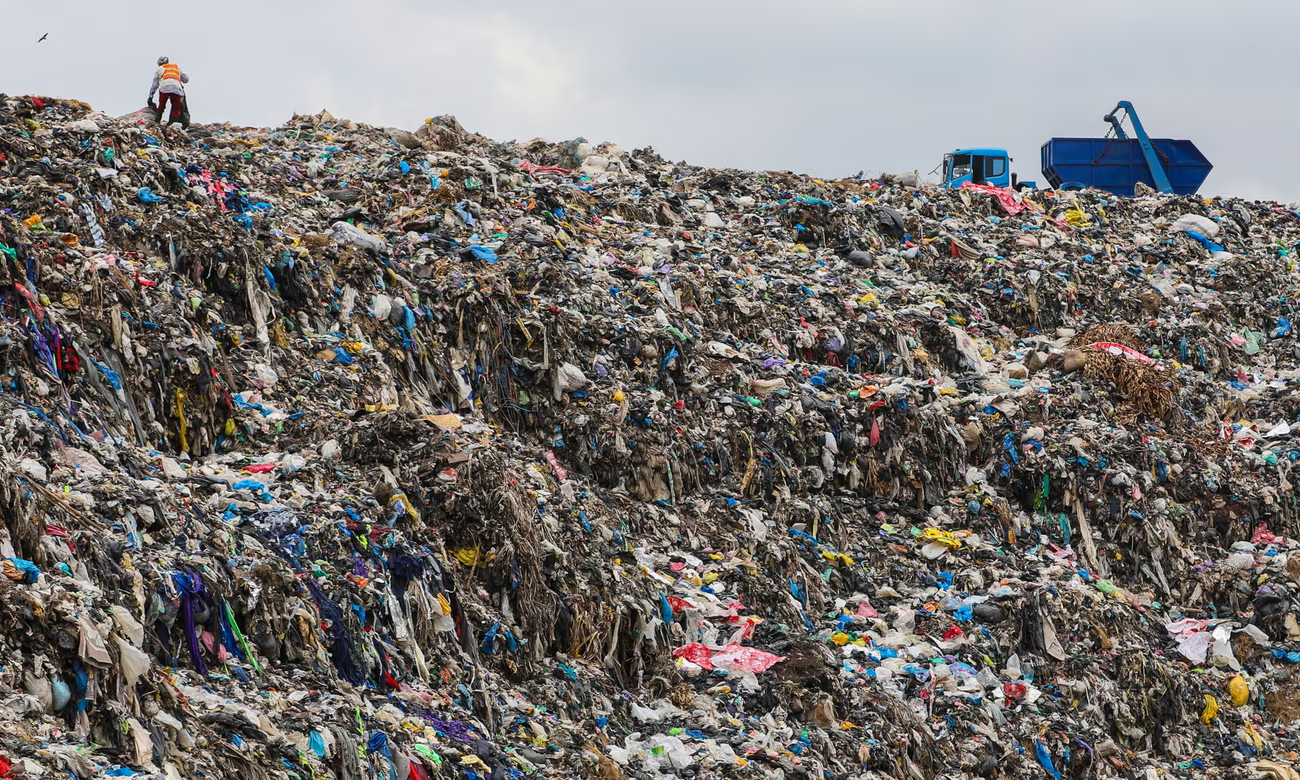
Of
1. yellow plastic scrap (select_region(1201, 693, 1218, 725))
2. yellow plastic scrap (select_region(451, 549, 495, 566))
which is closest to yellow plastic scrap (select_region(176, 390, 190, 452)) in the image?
yellow plastic scrap (select_region(451, 549, 495, 566))

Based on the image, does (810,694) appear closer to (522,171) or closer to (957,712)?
(957,712)

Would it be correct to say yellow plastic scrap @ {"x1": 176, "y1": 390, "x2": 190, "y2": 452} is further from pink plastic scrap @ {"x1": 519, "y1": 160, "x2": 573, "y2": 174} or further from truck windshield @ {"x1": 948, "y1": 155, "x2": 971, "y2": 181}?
truck windshield @ {"x1": 948, "y1": 155, "x2": 971, "y2": 181}

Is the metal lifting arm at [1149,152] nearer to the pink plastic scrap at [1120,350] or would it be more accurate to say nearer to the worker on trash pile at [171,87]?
the pink plastic scrap at [1120,350]

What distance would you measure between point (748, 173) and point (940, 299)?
330cm

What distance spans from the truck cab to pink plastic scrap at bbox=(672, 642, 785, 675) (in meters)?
11.0

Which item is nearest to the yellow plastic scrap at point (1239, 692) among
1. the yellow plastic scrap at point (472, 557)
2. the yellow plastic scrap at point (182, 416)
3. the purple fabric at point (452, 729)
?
the yellow plastic scrap at point (472, 557)

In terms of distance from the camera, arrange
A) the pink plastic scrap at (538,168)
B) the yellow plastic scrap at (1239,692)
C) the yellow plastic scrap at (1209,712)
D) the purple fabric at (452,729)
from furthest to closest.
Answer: the pink plastic scrap at (538,168), the yellow plastic scrap at (1239,692), the yellow plastic scrap at (1209,712), the purple fabric at (452,729)

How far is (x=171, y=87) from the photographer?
10648 mm

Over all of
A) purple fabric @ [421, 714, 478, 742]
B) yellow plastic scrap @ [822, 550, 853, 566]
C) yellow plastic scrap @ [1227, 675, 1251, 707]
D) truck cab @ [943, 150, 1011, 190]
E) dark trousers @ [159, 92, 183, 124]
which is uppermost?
truck cab @ [943, 150, 1011, 190]

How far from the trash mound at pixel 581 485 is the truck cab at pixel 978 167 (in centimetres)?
394

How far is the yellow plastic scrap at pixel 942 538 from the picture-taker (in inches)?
358

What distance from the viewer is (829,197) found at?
13.9m

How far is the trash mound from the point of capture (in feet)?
17.1

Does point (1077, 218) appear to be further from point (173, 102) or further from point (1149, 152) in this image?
point (173, 102)
